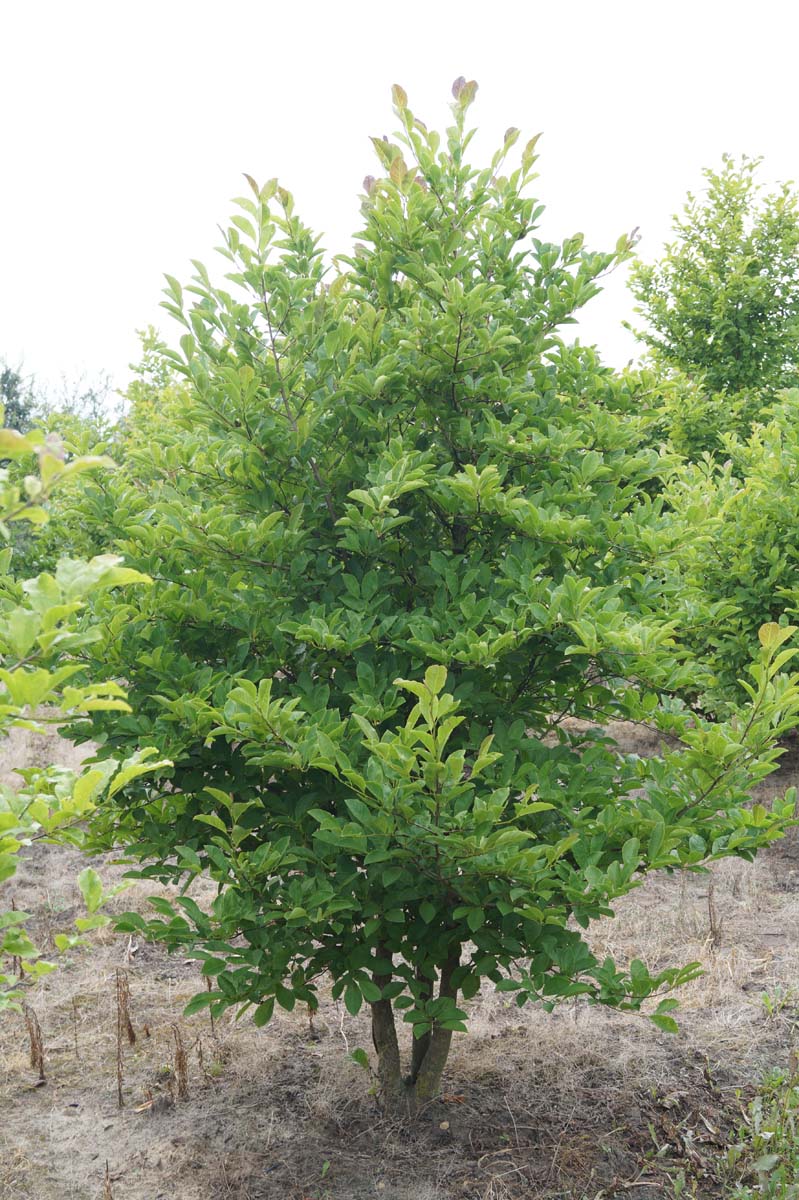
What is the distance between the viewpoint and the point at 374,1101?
364 cm

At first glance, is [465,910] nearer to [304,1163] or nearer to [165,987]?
[304,1163]

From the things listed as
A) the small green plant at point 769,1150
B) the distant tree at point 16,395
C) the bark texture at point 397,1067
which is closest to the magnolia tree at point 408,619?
the bark texture at point 397,1067

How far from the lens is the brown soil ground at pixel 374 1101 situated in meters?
3.21

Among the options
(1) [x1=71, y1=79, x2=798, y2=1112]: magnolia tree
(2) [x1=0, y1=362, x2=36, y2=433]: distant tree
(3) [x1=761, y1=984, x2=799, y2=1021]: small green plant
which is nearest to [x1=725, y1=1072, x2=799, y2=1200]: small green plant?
(3) [x1=761, y1=984, x2=799, y2=1021]: small green plant

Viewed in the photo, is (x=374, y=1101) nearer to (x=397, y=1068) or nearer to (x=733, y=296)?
(x=397, y=1068)

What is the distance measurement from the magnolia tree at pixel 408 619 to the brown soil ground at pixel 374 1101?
353 mm

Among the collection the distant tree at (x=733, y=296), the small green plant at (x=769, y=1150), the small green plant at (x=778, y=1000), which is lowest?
the small green plant at (x=769, y=1150)

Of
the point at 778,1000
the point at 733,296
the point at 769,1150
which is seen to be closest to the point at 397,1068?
the point at 769,1150

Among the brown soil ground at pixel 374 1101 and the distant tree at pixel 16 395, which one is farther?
the distant tree at pixel 16 395

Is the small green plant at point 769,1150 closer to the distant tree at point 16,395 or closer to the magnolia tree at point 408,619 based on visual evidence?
the magnolia tree at point 408,619

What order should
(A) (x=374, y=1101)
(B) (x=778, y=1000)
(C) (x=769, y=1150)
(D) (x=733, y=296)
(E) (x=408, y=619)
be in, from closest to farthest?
(E) (x=408, y=619)
(C) (x=769, y=1150)
(A) (x=374, y=1101)
(B) (x=778, y=1000)
(D) (x=733, y=296)

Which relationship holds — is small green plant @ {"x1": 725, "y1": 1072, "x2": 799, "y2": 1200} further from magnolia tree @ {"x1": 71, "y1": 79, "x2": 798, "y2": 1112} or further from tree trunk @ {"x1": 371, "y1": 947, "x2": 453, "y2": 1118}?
tree trunk @ {"x1": 371, "y1": 947, "x2": 453, "y2": 1118}

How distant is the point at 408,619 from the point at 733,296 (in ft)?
34.8

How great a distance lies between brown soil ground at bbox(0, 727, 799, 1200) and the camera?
3211 millimetres
